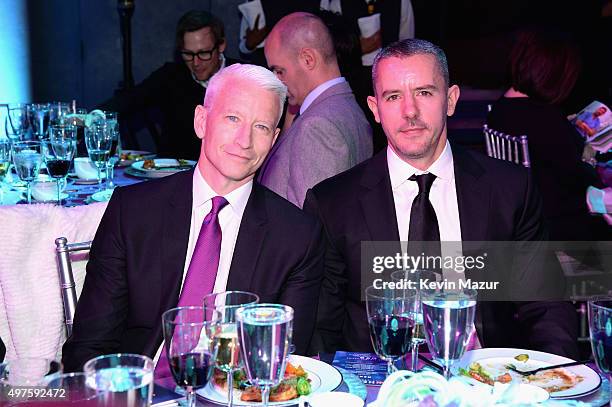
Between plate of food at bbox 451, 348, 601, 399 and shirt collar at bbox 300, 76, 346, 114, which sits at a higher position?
shirt collar at bbox 300, 76, 346, 114

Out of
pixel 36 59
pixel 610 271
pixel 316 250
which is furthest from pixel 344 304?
pixel 36 59

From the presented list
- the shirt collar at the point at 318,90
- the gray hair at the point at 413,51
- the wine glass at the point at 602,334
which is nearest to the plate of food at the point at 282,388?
the wine glass at the point at 602,334

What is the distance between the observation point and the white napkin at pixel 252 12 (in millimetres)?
7375

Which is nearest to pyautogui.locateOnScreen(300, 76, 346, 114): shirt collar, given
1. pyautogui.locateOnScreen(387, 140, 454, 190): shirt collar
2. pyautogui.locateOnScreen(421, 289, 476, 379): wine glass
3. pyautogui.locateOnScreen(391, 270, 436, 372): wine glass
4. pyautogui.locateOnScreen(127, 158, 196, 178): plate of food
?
pyautogui.locateOnScreen(127, 158, 196, 178): plate of food

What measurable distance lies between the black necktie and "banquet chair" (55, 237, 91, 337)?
0.91 metres

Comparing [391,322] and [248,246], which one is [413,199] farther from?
[391,322]

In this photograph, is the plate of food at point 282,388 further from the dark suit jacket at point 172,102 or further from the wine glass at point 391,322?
the dark suit jacket at point 172,102

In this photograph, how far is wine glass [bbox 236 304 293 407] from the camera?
4.47ft

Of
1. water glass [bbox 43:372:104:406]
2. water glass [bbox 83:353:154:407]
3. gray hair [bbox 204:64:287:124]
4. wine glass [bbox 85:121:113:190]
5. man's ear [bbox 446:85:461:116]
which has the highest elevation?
gray hair [bbox 204:64:287:124]

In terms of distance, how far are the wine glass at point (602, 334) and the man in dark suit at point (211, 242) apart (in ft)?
2.82

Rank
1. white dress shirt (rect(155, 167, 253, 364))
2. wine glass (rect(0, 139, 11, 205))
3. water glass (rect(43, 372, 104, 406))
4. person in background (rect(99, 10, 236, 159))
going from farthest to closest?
1. person in background (rect(99, 10, 236, 159))
2. wine glass (rect(0, 139, 11, 205))
3. white dress shirt (rect(155, 167, 253, 364))
4. water glass (rect(43, 372, 104, 406))

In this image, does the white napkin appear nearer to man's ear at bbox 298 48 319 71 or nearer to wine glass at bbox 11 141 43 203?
man's ear at bbox 298 48 319 71

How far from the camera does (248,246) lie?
2.23m

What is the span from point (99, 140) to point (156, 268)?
5.59 feet
